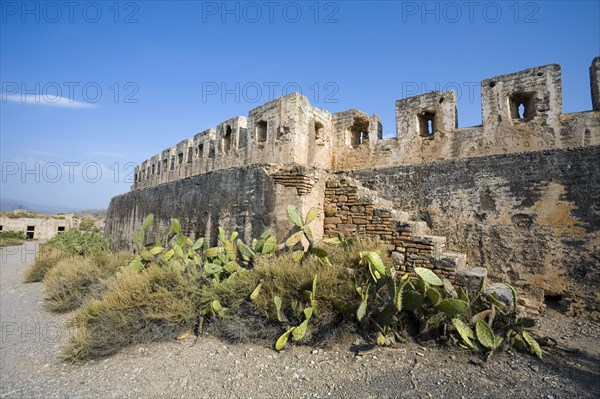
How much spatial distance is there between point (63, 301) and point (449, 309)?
22.6 ft

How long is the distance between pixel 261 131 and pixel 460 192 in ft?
22.6

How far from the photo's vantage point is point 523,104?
25.1 ft

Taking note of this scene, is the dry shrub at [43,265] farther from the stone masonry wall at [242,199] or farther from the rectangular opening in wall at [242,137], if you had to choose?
the rectangular opening in wall at [242,137]

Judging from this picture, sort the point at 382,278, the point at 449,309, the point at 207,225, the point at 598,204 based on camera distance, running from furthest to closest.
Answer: the point at 207,225
the point at 598,204
the point at 382,278
the point at 449,309

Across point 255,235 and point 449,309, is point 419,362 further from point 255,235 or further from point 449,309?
point 255,235

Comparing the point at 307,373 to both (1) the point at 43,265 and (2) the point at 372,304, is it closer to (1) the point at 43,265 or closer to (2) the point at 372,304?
(2) the point at 372,304

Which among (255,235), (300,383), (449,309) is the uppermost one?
(255,235)

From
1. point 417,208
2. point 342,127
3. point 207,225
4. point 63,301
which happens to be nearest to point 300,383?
point 417,208

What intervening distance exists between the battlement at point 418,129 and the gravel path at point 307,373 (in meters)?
4.62

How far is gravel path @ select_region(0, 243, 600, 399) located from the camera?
2873 mm

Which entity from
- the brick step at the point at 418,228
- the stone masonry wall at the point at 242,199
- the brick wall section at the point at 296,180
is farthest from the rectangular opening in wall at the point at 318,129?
the brick step at the point at 418,228

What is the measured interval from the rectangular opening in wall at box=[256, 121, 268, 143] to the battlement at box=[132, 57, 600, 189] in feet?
0.11

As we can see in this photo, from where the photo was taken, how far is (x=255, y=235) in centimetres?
548

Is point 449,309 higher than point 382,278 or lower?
lower
